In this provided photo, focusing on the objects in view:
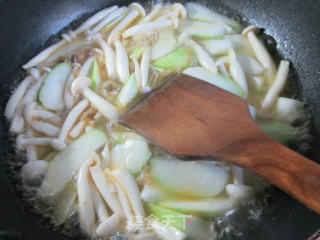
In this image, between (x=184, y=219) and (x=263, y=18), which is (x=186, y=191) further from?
(x=263, y=18)


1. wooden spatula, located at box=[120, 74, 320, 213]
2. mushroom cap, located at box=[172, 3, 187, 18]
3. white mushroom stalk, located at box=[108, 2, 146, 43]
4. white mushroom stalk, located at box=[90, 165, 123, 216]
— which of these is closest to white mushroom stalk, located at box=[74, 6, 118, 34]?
white mushroom stalk, located at box=[108, 2, 146, 43]

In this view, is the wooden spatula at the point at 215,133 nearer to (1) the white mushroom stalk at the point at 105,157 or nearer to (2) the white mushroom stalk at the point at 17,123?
(1) the white mushroom stalk at the point at 105,157

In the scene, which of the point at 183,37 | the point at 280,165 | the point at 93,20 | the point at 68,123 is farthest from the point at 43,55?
the point at 280,165

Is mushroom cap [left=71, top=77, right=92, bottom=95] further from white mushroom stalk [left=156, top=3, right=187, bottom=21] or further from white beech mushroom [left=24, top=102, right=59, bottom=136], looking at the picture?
white mushroom stalk [left=156, top=3, right=187, bottom=21]

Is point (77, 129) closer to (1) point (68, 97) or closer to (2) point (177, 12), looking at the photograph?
(1) point (68, 97)

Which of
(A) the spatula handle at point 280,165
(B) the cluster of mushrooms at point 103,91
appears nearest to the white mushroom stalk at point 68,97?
(B) the cluster of mushrooms at point 103,91
